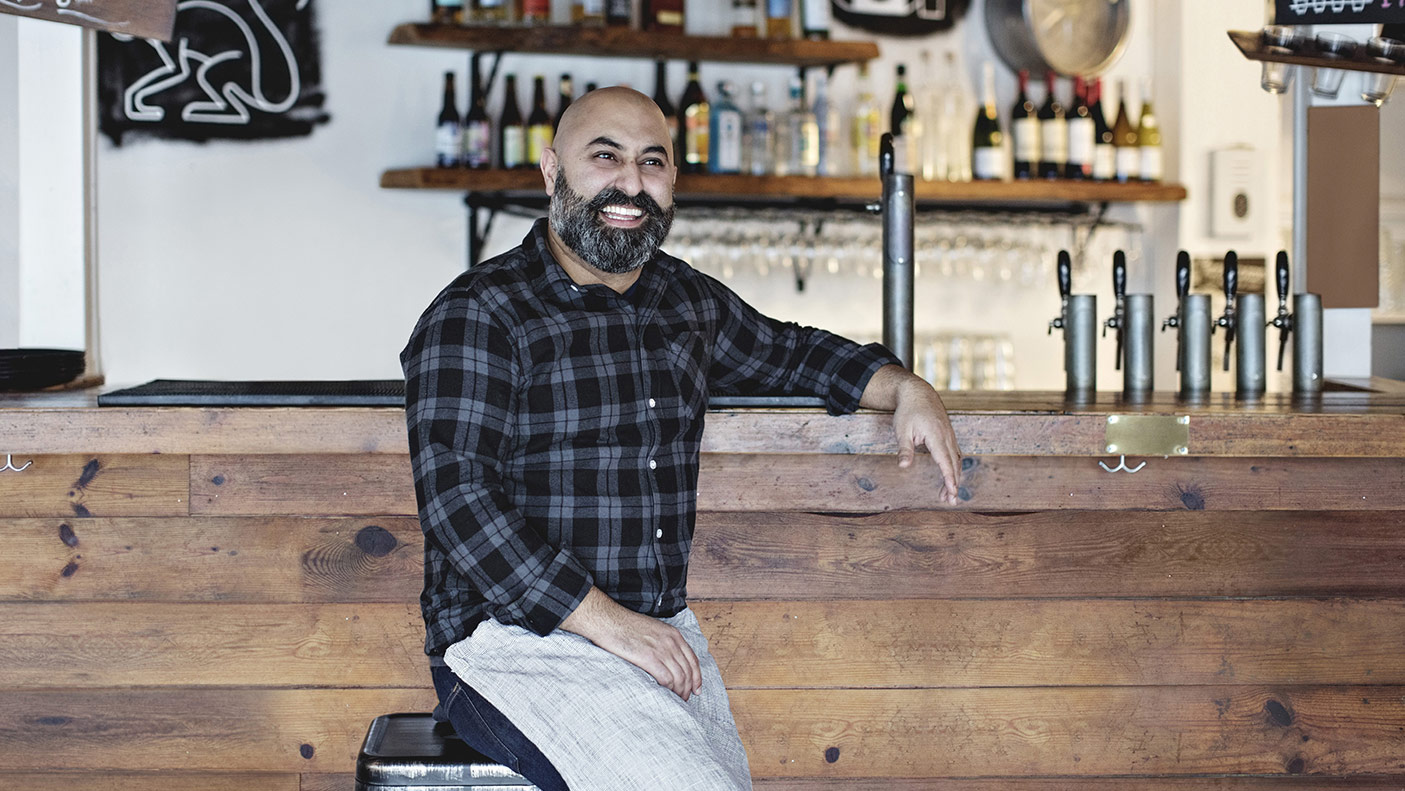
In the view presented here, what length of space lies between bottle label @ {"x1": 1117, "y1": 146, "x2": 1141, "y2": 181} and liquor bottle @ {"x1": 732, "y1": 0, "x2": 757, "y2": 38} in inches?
41.4

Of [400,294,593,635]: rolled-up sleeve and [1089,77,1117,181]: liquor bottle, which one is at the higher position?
[1089,77,1117,181]: liquor bottle

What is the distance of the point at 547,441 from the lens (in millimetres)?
1417

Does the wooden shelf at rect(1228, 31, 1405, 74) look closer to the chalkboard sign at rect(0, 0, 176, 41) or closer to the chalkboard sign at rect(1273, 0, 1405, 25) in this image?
the chalkboard sign at rect(1273, 0, 1405, 25)

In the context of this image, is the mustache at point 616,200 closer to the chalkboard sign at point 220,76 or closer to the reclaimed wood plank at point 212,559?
the reclaimed wood plank at point 212,559

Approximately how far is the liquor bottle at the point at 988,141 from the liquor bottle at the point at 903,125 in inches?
6.5

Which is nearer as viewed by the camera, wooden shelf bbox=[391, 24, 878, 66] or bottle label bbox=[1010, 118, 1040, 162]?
wooden shelf bbox=[391, 24, 878, 66]

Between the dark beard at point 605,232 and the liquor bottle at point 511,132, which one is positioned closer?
the dark beard at point 605,232

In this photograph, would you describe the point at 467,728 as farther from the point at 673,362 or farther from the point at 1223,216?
the point at 1223,216

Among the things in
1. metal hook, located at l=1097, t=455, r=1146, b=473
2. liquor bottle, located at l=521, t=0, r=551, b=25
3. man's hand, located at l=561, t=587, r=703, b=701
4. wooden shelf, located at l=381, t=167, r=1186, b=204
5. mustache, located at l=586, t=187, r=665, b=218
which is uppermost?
liquor bottle, located at l=521, t=0, r=551, b=25

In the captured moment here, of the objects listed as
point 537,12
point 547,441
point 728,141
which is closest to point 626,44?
point 537,12

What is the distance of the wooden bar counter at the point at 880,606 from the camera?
1788mm

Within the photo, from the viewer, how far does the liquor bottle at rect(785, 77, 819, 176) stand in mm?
3340

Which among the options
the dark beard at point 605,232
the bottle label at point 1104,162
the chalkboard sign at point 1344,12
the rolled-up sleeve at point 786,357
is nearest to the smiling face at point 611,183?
the dark beard at point 605,232

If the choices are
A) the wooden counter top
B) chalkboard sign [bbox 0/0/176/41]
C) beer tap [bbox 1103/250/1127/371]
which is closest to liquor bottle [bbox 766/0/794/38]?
beer tap [bbox 1103/250/1127/371]
